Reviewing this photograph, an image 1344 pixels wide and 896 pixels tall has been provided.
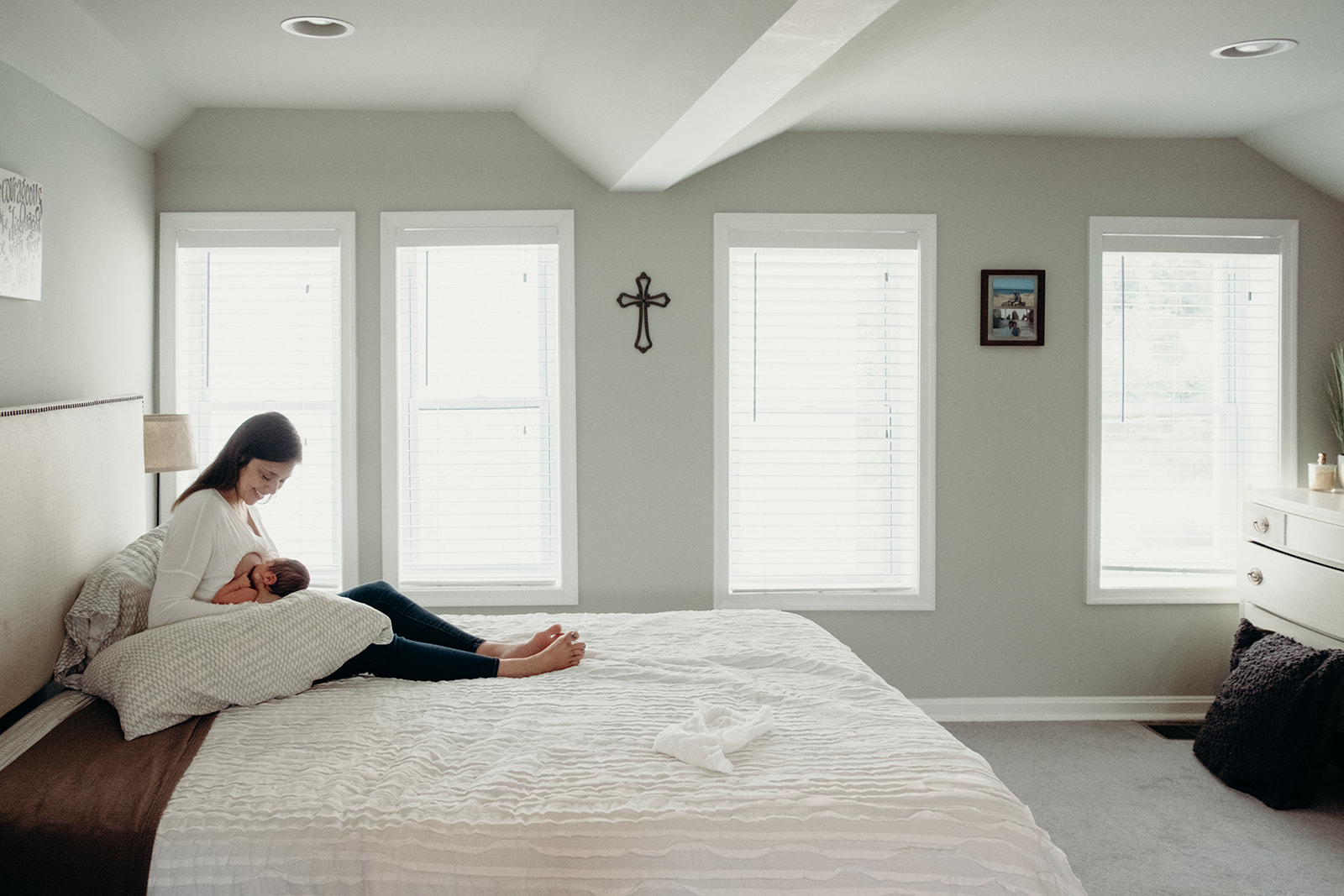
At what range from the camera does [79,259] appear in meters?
3.14

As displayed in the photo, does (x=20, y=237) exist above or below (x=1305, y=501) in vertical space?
above

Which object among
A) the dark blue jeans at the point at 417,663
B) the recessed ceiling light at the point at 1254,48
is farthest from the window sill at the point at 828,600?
the recessed ceiling light at the point at 1254,48

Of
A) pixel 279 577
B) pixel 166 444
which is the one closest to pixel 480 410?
pixel 166 444

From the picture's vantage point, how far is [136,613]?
254cm

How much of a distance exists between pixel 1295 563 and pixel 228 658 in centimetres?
366

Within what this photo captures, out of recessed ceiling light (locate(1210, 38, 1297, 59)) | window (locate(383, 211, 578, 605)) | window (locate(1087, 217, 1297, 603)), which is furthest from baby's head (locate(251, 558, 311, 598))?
recessed ceiling light (locate(1210, 38, 1297, 59))

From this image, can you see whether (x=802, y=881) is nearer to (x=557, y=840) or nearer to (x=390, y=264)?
(x=557, y=840)

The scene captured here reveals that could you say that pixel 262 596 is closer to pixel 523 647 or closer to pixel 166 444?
pixel 523 647

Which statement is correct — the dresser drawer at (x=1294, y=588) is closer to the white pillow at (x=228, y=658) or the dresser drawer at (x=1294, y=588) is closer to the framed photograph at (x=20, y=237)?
the white pillow at (x=228, y=658)

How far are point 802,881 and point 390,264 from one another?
9.73 feet

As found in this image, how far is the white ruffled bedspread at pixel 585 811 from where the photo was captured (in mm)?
1670

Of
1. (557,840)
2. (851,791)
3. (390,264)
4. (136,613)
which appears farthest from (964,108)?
(136,613)

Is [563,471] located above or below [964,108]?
below

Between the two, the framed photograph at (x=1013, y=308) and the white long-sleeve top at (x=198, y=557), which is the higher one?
the framed photograph at (x=1013, y=308)
